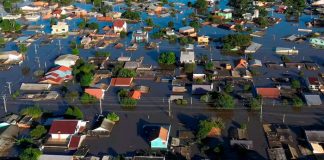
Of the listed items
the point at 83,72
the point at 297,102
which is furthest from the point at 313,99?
the point at 83,72

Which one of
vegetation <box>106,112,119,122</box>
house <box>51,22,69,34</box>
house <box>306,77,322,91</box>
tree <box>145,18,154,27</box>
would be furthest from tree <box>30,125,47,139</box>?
tree <box>145,18,154,27</box>

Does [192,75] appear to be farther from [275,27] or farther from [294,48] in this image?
[275,27]

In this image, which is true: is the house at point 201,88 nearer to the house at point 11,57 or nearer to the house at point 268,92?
the house at point 268,92

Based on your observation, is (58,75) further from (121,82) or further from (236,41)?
(236,41)

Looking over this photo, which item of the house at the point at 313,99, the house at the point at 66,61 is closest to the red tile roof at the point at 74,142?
the house at the point at 66,61

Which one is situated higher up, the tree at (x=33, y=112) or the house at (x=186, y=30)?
the house at (x=186, y=30)

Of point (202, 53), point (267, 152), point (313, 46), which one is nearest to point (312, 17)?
point (313, 46)
